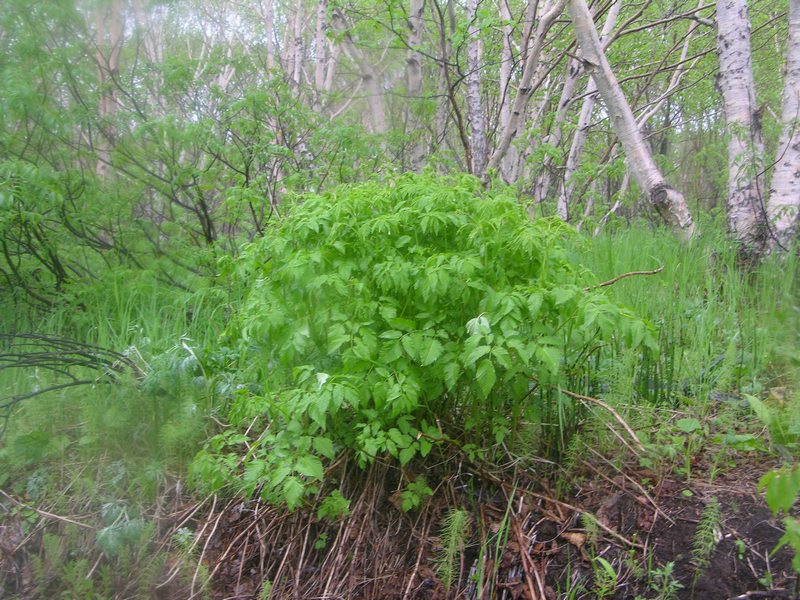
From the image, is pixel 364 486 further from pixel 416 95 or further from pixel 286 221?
pixel 416 95

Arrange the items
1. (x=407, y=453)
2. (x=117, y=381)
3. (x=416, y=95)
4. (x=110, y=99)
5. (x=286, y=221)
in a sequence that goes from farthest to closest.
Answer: (x=416, y=95) < (x=110, y=99) < (x=117, y=381) < (x=286, y=221) < (x=407, y=453)

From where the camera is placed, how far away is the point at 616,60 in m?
10.0

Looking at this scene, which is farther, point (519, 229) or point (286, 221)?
point (286, 221)

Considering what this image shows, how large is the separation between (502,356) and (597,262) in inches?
99.2

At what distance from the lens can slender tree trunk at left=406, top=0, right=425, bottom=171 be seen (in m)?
6.73

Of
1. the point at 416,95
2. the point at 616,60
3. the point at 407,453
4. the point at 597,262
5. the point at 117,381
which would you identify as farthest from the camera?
the point at 616,60

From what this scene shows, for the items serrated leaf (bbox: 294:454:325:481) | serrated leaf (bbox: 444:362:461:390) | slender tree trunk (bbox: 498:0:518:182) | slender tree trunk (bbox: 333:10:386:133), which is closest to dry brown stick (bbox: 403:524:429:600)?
serrated leaf (bbox: 294:454:325:481)

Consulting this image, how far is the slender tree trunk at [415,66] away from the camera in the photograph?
265 inches

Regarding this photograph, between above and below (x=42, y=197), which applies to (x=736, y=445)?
below

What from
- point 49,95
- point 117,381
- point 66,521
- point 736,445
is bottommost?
point 66,521

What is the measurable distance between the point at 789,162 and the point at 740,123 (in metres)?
0.46

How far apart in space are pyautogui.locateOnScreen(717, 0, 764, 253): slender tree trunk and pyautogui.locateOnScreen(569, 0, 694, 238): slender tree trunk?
14.3 inches

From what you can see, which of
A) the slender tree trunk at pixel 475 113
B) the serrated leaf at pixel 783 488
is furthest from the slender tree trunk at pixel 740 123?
the serrated leaf at pixel 783 488

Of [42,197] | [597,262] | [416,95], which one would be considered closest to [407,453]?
[597,262]
